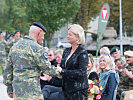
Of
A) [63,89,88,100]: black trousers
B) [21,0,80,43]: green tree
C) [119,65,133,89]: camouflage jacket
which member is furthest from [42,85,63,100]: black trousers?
[21,0,80,43]: green tree

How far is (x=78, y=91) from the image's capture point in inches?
124

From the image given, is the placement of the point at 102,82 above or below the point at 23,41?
below

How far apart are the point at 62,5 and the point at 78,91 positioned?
15409mm

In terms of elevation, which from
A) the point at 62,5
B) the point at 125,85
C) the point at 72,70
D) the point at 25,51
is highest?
the point at 62,5

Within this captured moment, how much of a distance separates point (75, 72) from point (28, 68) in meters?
0.62

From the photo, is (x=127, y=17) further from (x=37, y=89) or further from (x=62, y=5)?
(x=37, y=89)

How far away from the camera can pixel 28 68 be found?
117 inches

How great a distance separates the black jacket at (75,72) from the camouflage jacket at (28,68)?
244 millimetres

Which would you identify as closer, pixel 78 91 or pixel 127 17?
pixel 78 91

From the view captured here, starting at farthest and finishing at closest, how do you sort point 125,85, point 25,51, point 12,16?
1. point 12,16
2. point 125,85
3. point 25,51

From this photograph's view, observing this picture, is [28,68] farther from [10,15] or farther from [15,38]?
[10,15]

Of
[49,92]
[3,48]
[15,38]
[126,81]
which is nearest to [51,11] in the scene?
[15,38]

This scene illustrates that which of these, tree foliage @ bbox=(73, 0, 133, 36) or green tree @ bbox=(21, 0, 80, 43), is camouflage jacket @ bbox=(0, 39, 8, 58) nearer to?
green tree @ bbox=(21, 0, 80, 43)

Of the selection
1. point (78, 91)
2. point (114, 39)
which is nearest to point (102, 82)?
point (78, 91)
